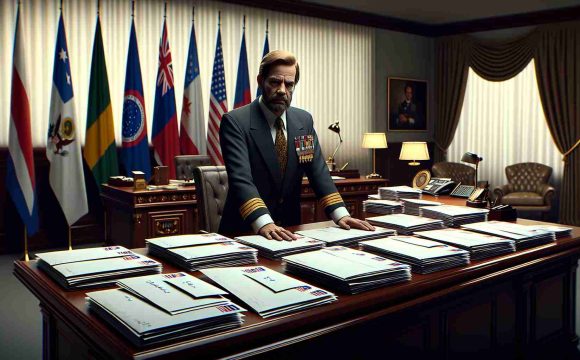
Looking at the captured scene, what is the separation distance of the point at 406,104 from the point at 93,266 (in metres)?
7.98

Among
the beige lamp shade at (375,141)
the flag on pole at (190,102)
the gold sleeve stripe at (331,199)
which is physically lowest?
the gold sleeve stripe at (331,199)

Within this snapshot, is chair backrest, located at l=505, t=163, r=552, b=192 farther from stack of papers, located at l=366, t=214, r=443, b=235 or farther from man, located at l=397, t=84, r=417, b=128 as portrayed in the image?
stack of papers, located at l=366, t=214, r=443, b=235

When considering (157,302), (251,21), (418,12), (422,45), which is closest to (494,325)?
(157,302)

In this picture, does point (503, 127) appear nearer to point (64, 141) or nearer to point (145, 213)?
point (145, 213)

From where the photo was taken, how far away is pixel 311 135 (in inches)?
107

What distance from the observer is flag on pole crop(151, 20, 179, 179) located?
605cm

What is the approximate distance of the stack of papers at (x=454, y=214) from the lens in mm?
2539

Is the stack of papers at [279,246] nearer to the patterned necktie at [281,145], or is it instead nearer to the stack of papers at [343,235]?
the stack of papers at [343,235]

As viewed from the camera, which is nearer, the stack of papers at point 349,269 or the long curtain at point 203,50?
the stack of papers at point 349,269

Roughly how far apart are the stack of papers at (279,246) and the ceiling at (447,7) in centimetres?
601

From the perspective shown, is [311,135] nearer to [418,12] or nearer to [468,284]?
[468,284]

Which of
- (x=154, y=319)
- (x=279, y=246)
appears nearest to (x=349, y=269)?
(x=279, y=246)

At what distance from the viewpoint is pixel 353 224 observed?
7.76 feet

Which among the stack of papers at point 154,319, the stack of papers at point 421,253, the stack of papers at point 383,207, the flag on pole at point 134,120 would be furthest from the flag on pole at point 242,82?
the stack of papers at point 154,319
